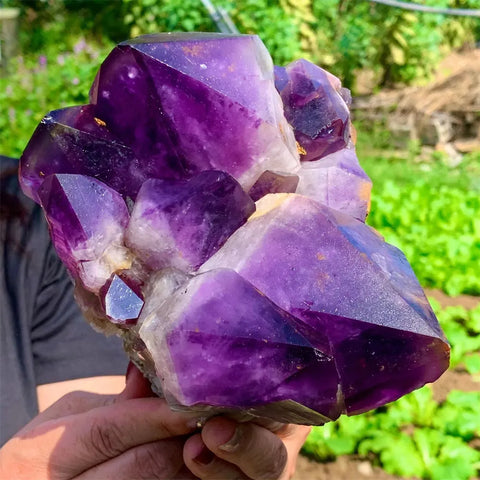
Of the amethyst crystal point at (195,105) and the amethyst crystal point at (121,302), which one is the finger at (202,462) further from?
the amethyst crystal point at (195,105)

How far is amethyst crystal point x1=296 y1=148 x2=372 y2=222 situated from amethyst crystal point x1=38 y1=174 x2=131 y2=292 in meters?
0.20

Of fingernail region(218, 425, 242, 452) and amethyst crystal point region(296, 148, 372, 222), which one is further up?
amethyst crystal point region(296, 148, 372, 222)

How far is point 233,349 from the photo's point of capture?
56 cm

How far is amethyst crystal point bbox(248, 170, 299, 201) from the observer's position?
2.16ft

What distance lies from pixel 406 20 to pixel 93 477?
7882 millimetres

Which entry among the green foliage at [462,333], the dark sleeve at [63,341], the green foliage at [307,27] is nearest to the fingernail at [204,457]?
the dark sleeve at [63,341]

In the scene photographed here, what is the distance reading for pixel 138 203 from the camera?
0.64 metres

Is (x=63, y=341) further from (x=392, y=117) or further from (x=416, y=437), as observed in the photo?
(x=392, y=117)

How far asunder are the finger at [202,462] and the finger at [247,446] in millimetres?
18

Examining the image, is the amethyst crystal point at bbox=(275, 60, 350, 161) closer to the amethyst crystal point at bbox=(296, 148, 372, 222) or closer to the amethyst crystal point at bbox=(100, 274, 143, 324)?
the amethyst crystal point at bbox=(296, 148, 372, 222)

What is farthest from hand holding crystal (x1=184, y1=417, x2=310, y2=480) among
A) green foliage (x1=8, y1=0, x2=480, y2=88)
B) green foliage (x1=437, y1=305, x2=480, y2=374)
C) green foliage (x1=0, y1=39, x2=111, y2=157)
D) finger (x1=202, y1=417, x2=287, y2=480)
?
green foliage (x1=8, y1=0, x2=480, y2=88)

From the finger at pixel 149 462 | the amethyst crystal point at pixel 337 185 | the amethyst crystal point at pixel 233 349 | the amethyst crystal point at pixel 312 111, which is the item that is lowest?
the finger at pixel 149 462

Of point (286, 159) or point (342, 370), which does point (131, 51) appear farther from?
point (342, 370)

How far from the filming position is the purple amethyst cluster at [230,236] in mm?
569
